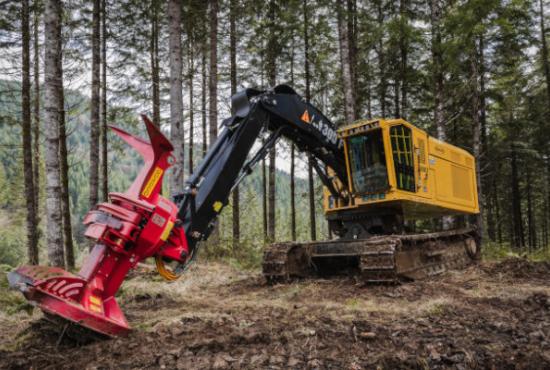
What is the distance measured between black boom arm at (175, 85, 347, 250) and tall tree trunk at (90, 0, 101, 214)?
307 inches

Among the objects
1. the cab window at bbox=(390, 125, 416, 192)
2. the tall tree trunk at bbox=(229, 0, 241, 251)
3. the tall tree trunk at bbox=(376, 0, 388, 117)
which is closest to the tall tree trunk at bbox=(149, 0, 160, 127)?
the tall tree trunk at bbox=(229, 0, 241, 251)

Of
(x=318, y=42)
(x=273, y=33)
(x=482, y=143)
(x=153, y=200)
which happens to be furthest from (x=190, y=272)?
(x=482, y=143)

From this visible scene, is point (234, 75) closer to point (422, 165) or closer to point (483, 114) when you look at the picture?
point (422, 165)

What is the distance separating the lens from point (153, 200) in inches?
186

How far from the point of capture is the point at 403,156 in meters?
8.44

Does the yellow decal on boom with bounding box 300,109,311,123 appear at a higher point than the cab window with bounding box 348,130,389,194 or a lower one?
higher

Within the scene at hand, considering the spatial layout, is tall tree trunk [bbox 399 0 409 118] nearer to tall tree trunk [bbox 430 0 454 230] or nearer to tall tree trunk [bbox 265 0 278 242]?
tall tree trunk [bbox 430 0 454 230]

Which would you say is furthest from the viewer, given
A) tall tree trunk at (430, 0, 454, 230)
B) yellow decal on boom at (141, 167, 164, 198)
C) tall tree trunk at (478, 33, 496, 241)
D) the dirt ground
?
tall tree trunk at (478, 33, 496, 241)

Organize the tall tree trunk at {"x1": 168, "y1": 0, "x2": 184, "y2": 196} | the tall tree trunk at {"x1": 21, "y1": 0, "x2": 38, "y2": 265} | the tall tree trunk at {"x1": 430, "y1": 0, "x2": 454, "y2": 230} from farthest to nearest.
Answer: the tall tree trunk at {"x1": 430, "y1": 0, "x2": 454, "y2": 230}, the tall tree trunk at {"x1": 21, "y1": 0, "x2": 38, "y2": 265}, the tall tree trunk at {"x1": 168, "y1": 0, "x2": 184, "y2": 196}

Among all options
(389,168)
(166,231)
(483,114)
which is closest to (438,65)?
(389,168)

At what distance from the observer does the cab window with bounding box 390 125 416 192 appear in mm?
8281

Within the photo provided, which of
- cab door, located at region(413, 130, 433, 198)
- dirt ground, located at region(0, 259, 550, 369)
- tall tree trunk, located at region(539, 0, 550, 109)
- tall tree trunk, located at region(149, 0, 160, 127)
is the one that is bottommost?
dirt ground, located at region(0, 259, 550, 369)

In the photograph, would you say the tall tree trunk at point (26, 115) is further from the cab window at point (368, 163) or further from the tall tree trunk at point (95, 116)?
the cab window at point (368, 163)

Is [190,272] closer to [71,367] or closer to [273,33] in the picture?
[71,367]
